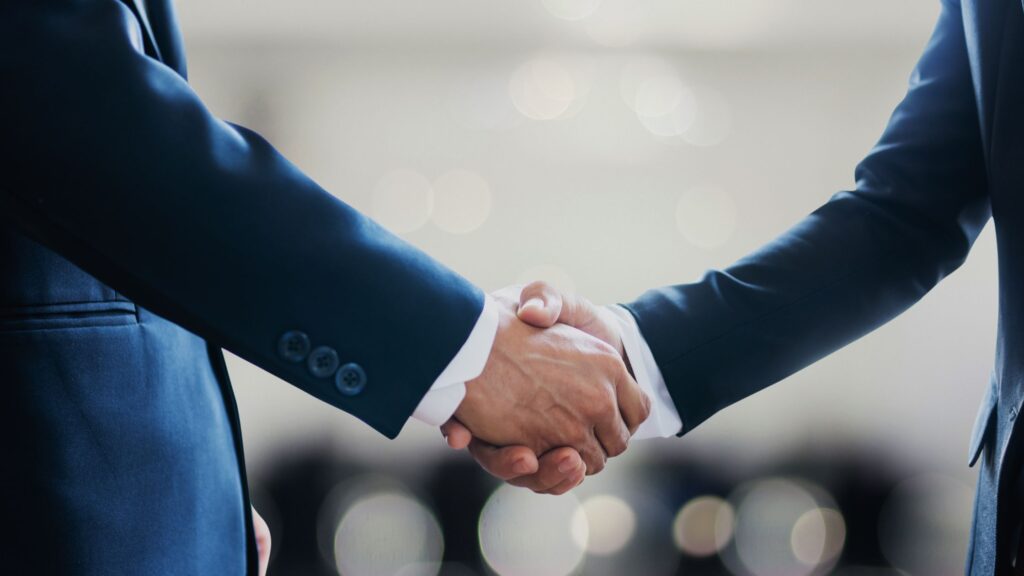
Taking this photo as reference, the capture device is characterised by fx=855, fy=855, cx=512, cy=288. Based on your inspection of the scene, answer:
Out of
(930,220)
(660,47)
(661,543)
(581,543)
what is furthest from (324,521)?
(930,220)

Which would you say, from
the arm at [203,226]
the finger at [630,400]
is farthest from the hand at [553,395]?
the arm at [203,226]

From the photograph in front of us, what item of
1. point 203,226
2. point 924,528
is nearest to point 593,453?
point 203,226

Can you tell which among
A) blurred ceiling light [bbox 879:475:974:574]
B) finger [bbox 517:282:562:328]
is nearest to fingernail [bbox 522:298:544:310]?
finger [bbox 517:282:562:328]

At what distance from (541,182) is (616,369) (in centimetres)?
201

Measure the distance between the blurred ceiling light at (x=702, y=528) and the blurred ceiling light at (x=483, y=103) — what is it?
1431 mm

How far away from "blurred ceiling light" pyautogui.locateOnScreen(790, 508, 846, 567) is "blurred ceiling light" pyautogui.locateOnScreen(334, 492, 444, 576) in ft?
3.95

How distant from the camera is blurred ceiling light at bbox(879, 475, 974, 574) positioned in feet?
9.24

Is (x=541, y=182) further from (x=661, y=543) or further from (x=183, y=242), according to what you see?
(x=183, y=242)

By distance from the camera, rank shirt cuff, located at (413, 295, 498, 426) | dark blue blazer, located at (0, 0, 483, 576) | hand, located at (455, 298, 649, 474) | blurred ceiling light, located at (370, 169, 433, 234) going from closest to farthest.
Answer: dark blue blazer, located at (0, 0, 483, 576), shirt cuff, located at (413, 295, 498, 426), hand, located at (455, 298, 649, 474), blurred ceiling light, located at (370, 169, 433, 234)

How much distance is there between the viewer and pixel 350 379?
0.69m

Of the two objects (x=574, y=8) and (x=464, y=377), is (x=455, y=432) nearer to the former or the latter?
(x=464, y=377)

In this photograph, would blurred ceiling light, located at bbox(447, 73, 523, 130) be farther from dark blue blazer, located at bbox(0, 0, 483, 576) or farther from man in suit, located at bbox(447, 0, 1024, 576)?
dark blue blazer, located at bbox(0, 0, 483, 576)

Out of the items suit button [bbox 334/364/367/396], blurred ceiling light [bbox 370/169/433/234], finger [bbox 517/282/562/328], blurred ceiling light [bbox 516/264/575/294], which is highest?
suit button [bbox 334/364/367/396]

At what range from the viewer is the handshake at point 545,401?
0.88 meters
